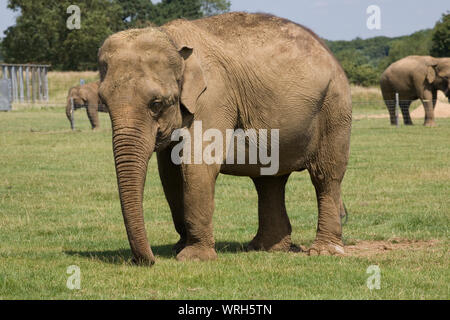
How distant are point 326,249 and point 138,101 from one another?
3.12 m

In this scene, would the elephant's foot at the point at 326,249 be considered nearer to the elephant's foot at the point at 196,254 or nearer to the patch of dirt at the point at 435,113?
the elephant's foot at the point at 196,254

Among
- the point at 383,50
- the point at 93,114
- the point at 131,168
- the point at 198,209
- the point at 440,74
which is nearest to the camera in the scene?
the point at 131,168

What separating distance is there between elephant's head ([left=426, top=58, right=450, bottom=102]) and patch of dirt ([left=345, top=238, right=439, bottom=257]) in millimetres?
27975

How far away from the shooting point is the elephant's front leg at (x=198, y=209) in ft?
28.1

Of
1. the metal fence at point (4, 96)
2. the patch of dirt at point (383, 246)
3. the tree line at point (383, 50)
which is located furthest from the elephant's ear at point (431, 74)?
the tree line at point (383, 50)

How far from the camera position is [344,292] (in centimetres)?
724

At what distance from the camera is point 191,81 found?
8.41 meters

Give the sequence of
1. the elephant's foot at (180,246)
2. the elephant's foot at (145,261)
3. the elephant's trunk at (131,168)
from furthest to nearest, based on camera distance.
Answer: the elephant's foot at (180,246) → the elephant's foot at (145,261) → the elephant's trunk at (131,168)

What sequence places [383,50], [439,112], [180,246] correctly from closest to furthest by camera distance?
[180,246] → [439,112] → [383,50]

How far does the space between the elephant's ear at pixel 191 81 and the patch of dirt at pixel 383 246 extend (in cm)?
272

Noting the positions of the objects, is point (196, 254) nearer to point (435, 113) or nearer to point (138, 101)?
point (138, 101)

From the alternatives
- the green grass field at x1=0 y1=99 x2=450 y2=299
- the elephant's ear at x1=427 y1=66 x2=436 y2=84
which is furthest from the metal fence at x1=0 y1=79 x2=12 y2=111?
the green grass field at x1=0 y1=99 x2=450 y2=299

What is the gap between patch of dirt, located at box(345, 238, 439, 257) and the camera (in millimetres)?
9773

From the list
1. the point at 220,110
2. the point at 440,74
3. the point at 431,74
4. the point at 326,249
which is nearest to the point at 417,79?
the point at 431,74
